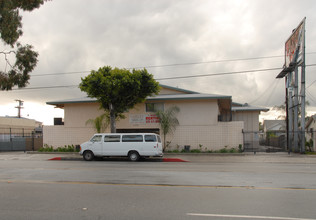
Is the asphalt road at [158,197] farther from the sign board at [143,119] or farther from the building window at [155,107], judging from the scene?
the building window at [155,107]

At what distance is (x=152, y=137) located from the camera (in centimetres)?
1909

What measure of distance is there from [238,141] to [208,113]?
319cm

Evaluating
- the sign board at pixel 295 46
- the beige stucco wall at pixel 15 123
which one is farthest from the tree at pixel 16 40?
the beige stucco wall at pixel 15 123

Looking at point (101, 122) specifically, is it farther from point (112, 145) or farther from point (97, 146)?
point (112, 145)

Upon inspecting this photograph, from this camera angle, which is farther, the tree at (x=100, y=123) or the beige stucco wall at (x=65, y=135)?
the beige stucco wall at (x=65, y=135)

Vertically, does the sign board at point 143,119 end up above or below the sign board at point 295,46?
below

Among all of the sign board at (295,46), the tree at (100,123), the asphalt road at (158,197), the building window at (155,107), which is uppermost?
the sign board at (295,46)

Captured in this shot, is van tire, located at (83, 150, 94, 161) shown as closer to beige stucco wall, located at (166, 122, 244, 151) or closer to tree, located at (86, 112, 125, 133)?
tree, located at (86, 112, 125, 133)

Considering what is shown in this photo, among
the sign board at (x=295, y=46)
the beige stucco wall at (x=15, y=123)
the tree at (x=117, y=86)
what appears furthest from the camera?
the beige stucco wall at (x=15, y=123)

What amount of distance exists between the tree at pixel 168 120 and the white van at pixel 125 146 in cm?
515

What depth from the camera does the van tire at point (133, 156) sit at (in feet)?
62.5

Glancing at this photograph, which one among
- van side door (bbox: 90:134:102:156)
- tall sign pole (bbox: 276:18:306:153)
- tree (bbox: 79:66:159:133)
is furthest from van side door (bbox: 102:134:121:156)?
tall sign pole (bbox: 276:18:306:153)

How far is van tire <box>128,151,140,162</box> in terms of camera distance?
19.1m

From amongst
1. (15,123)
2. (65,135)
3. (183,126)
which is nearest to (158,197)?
(183,126)
